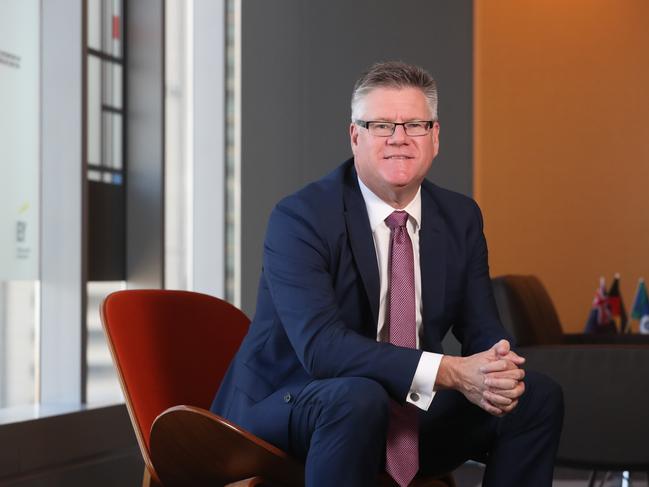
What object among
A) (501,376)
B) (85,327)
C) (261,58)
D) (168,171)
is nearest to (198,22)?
(261,58)

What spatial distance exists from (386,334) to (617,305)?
4.16 m


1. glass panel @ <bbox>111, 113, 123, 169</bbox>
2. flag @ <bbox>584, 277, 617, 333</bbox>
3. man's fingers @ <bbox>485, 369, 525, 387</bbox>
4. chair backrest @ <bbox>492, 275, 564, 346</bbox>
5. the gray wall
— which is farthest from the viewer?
flag @ <bbox>584, 277, 617, 333</bbox>

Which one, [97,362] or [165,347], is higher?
[165,347]

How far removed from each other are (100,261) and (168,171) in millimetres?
830

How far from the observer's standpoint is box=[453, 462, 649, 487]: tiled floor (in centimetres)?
471

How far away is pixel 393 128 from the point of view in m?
2.36

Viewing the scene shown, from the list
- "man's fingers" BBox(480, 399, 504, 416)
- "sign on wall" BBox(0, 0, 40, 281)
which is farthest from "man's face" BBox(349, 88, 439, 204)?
"sign on wall" BBox(0, 0, 40, 281)

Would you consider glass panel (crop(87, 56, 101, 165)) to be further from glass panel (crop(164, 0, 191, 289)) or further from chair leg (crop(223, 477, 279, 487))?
chair leg (crop(223, 477, 279, 487))

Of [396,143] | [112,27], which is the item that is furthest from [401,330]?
[112,27]

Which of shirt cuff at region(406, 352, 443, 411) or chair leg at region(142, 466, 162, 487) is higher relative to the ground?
shirt cuff at region(406, 352, 443, 411)

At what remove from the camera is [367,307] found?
7.59ft

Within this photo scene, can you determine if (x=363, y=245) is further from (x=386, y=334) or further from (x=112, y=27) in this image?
(x=112, y=27)

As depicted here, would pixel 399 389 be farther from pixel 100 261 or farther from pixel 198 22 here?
pixel 198 22

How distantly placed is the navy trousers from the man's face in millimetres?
494
